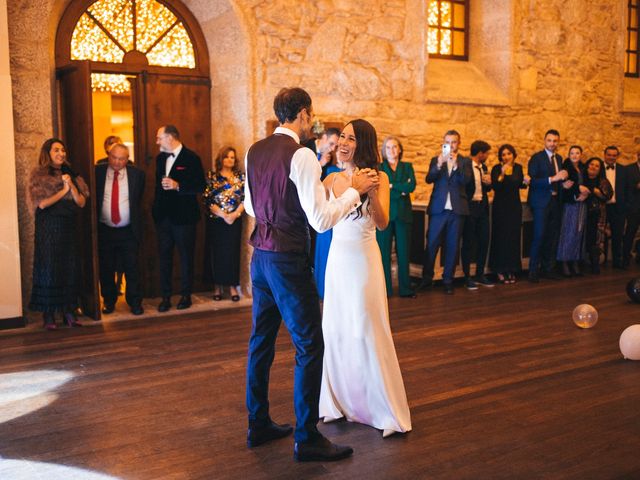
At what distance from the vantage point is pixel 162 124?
23.5ft

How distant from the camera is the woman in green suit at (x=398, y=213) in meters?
7.06

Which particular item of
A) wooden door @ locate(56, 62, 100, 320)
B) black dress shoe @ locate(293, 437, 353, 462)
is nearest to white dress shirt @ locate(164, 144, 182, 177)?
wooden door @ locate(56, 62, 100, 320)

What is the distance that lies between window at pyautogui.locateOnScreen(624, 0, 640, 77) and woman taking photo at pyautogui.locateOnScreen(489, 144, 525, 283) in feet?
14.4

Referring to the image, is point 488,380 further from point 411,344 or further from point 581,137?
point 581,137

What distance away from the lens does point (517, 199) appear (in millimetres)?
7953

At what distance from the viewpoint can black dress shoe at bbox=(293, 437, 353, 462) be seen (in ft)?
10.5

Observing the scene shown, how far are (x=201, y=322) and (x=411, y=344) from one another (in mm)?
1867

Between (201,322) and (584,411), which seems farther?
(201,322)

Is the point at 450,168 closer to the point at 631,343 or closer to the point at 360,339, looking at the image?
the point at 631,343

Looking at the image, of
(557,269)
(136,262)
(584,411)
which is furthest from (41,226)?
(557,269)

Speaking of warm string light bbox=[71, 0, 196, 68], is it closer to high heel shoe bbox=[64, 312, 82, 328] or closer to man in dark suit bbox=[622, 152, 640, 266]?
high heel shoe bbox=[64, 312, 82, 328]

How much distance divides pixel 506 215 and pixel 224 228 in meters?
3.17

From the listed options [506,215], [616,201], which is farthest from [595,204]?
[506,215]

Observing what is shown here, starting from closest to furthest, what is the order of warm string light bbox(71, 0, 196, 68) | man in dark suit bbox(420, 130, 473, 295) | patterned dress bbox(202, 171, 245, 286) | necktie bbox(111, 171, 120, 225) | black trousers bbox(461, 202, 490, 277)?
1. necktie bbox(111, 171, 120, 225)
2. warm string light bbox(71, 0, 196, 68)
3. patterned dress bbox(202, 171, 245, 286)
4. man in dark suit bbox(420, 130, 473, 295)
5. black trousers bbox(461, 202, 490, 277)
